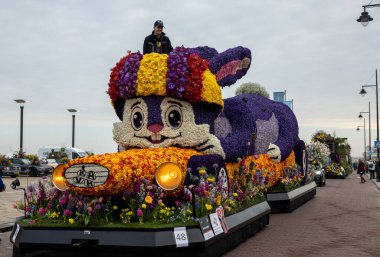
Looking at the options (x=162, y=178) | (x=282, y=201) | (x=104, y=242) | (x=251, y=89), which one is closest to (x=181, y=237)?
(x=162, y=178)

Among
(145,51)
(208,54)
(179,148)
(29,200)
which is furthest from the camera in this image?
(208,54)

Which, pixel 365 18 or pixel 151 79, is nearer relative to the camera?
pixel 151 79

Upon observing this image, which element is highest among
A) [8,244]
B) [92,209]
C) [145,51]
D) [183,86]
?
[145,51]

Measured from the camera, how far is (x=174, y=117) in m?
9.40

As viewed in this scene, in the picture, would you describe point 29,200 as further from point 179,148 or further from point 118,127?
point 179,148

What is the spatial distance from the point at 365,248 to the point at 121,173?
15.9 feet

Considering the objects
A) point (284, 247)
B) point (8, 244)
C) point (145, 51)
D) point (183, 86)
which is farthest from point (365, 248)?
point (8, 244)

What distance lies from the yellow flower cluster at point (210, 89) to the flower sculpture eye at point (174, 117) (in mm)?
547

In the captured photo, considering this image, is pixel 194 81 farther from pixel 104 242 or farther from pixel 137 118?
pixel 104 242

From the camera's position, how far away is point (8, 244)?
9750 millimetres

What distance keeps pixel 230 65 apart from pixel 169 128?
257 cm

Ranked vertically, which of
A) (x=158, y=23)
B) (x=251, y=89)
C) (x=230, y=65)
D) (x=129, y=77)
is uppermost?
(x=158, y=23)

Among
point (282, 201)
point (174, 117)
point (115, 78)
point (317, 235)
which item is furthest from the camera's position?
point (282, 201)

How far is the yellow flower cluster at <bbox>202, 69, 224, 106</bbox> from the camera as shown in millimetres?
9573
